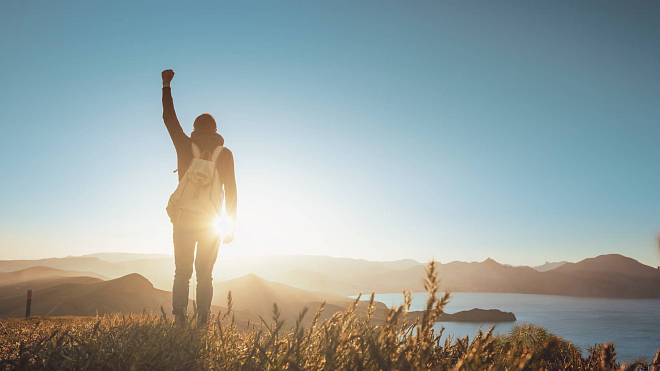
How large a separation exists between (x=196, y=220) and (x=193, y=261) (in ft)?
1.69

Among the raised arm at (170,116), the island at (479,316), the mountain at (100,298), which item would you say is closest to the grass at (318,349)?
the raised arm at (170,116)

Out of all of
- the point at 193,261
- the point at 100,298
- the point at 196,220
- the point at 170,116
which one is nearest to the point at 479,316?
the point at 100,298

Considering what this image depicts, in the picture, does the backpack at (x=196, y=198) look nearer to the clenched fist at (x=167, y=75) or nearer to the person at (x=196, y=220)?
the person at (x=196, y=220)

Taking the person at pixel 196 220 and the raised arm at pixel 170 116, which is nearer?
the person at pixel 196 220

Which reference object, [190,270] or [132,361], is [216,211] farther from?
[132,361]

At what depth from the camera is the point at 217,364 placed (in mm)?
2100

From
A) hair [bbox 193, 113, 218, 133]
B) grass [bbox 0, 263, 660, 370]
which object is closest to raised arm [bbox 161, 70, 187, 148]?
hair [bbox 193, 113, 218, 133]

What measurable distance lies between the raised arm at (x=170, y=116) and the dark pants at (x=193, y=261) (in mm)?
1167

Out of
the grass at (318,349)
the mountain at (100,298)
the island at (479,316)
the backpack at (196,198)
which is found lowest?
the island at (479,316)

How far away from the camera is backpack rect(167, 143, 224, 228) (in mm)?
4348

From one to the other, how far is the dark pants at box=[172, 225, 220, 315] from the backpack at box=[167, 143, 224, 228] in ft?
0.37

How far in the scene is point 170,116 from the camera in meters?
4.80

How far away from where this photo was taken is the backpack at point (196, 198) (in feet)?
14.3

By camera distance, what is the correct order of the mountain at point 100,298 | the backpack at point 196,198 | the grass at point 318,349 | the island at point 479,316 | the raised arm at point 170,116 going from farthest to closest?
the island at point 479,316
the mountain at point 100,298
the raised arm at point 170,116
the backpack at point 196,198
the grass at point 318,349
